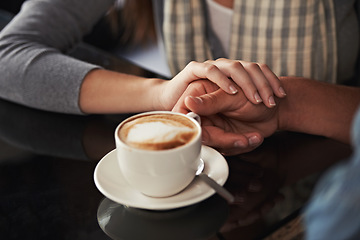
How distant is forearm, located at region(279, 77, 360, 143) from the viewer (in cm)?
68

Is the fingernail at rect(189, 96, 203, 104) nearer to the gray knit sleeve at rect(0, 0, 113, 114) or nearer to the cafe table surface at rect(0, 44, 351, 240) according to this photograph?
the cafe table surface at rect(0, 44, 351, 240)

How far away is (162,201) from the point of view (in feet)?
1.59

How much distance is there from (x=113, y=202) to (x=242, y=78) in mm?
283

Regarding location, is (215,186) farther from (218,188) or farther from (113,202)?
(113,202)

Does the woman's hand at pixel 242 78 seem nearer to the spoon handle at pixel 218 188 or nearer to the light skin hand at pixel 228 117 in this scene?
the light skin hand at pixel 228 117

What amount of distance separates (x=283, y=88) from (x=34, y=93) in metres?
0.48

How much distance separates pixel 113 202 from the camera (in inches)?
20.9

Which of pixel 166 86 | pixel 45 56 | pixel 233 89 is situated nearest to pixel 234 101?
pixel 233 89

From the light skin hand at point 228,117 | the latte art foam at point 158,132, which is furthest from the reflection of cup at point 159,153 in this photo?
the light skin hand at point 228,117

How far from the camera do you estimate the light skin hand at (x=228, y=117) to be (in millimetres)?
604

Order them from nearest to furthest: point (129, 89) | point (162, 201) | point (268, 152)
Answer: point (162, 201)
point (268, 152)
point (129, 89)

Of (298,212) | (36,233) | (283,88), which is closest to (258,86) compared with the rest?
(283,88)

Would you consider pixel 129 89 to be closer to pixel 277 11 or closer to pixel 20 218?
pixel 20 218

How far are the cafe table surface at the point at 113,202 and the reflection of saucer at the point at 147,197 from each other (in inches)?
0.8
